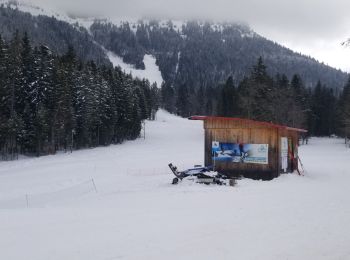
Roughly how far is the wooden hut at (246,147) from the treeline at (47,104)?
28537 millimetres

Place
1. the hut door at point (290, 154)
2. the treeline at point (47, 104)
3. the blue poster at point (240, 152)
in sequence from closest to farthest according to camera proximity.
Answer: the blue poster at point (240, 152) < the hut door at point (290, 154) < the treeline at point (47, 104)

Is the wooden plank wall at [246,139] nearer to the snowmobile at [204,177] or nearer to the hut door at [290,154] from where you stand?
the hut door at [290,154]

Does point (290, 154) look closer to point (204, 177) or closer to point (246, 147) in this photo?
point (246, 147)

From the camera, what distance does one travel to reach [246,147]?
2802 centimetres

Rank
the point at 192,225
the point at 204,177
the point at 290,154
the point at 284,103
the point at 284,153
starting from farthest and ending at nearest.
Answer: the point at 284,103 → the point at 290,154 → the point at 284,153 → the point at 204,177 → the point at 192,225

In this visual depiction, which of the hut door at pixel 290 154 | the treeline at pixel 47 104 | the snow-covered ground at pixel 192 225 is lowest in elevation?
the snow-covered ground at pixel 192 225

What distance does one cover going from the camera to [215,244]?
10.3 m

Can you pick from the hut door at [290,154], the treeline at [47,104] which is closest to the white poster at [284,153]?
the hut door at [290,154]

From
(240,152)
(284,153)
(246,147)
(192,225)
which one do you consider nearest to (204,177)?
(240,152)

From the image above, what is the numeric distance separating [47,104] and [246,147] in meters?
34.0

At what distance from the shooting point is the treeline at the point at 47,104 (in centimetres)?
4994

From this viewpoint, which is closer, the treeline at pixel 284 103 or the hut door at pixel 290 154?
the hut door at pixel 290 154

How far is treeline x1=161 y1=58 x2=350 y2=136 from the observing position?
2525 inches

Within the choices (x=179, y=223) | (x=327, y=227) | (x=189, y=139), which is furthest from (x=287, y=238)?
(x=189, y=139)
